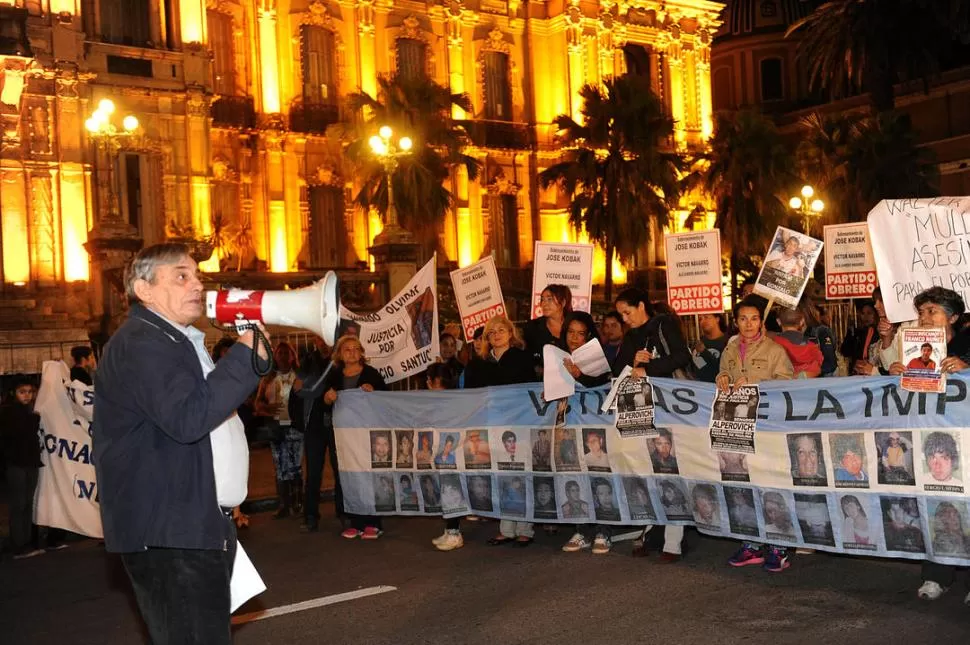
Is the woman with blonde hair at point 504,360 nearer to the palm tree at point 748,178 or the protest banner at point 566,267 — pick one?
the protest banner at point 566,267

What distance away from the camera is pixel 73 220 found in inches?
1242

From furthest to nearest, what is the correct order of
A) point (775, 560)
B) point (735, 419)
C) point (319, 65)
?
point (319, 65), point (735, 419), point (775, 560)

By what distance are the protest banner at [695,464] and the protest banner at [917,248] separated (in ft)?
4.60

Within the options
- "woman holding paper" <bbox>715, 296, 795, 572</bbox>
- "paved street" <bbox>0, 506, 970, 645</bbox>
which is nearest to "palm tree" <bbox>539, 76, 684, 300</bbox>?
"paved street" <bbox>0, 506, 970, 645</bbox>

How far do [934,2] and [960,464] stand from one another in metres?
41.9

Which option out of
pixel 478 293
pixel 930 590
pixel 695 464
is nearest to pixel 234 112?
pixel 478 293

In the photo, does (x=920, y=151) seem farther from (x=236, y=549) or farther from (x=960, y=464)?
(x=236, y=549)

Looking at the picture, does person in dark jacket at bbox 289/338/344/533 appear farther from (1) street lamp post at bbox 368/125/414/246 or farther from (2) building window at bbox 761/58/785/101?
(2) building window at bbox 761/58/785/101

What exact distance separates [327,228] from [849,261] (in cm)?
2855

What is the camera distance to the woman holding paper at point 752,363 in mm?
8844

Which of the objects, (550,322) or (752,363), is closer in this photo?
(752,363)

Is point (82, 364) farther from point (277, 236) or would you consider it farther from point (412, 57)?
point (412, 57)

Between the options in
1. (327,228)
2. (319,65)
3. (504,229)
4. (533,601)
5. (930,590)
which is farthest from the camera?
(504,229)

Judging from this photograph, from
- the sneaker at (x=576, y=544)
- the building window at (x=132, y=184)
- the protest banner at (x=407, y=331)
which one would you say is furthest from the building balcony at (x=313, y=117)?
the sneaker at (x=576, y=544)
